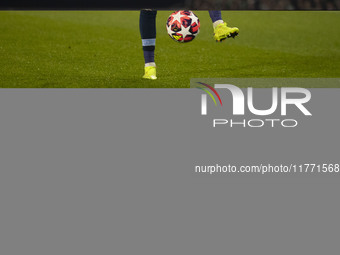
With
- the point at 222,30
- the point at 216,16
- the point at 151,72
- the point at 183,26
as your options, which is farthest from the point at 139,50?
the point at 222,30

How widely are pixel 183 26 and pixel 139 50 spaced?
4.98 m

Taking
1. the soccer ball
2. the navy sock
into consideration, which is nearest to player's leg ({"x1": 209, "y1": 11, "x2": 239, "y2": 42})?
the navy sock

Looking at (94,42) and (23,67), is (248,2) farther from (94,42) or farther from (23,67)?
(94,42)

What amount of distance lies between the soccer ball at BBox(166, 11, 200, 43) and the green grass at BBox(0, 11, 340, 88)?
75cm

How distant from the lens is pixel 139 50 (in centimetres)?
1319

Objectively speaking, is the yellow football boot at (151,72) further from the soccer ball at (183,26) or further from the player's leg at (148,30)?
the soccer ball at (183,26)

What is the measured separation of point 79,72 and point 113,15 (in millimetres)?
11568

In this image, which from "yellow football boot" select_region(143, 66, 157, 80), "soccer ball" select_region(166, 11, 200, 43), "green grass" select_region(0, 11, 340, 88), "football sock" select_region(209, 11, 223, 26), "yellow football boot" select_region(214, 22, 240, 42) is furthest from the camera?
"green grass" select_region(0, 11, 340, 88)

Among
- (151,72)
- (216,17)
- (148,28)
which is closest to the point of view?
(216,17)

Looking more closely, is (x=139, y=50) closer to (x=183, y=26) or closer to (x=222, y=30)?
(x=183, y=26)

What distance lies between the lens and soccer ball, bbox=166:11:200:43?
830 cm

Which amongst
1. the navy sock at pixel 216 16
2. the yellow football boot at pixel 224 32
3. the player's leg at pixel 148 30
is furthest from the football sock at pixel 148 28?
the yellow football boot at pixel 224 32

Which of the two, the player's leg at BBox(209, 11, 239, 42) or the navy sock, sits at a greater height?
the navy sock

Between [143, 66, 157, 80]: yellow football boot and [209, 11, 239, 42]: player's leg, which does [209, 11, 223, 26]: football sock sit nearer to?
[209, 11, 239, 42]: player's leg
